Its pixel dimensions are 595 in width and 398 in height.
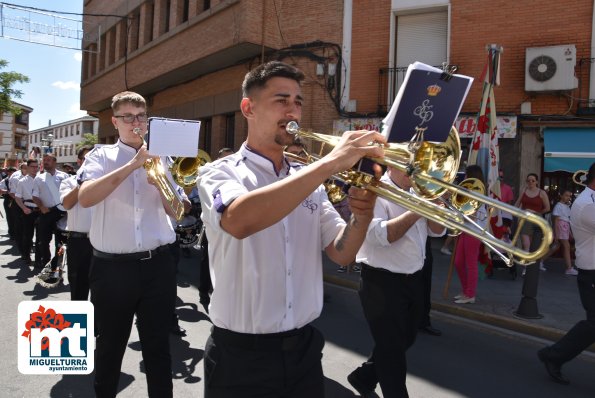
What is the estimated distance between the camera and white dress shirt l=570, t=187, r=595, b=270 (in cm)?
414

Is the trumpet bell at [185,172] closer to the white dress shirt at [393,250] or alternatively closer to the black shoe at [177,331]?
the black shoe at [177,331]

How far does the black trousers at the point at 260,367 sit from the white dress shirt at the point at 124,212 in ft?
4.52

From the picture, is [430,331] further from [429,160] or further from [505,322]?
[429,160]

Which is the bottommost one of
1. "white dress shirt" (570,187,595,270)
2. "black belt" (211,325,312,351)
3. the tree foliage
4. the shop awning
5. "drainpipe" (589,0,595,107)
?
"black belt" (211,325,312,351)

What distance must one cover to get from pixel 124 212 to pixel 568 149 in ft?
33.1

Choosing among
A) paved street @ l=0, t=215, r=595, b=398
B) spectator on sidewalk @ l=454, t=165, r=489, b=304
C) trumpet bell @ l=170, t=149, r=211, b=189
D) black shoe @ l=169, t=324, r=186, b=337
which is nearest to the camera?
paved street @ l=0, t=215, r=595, b=398

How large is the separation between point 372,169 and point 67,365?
3.31m

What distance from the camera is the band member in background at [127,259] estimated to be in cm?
302

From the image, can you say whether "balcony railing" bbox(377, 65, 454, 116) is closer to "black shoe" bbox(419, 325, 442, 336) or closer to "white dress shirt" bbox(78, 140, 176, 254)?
"black shoe" bbox(419, 325, 442, 336)

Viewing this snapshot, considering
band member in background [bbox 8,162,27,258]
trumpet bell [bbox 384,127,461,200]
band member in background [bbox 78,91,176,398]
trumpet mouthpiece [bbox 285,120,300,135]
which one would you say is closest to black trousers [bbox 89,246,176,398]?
band member in background [bbox 78,91,176,398]

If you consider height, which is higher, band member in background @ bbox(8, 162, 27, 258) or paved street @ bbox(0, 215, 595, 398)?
band member in background @ bbox(8, 162, 27, 258)

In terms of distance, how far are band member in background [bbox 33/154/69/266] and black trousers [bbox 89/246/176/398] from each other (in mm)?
5585

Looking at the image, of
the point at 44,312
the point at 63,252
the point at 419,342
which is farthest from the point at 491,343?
the point at 63,252

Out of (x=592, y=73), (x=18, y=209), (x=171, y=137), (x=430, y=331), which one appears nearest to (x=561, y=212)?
(x=592, y=73)
